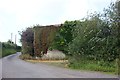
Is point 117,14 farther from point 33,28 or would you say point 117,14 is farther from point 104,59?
point 33,28

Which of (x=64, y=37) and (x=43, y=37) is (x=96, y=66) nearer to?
(x=64, y=37)

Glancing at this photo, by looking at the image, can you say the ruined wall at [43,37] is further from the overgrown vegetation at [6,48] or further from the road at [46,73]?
the road at [46,73]

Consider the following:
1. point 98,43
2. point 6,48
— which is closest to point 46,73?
point 98,43

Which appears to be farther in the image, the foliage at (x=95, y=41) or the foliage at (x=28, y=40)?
the foliage at (x=28, y=40)

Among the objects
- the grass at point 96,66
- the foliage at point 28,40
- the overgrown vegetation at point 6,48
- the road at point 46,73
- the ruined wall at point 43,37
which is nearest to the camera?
the road at point 46,73

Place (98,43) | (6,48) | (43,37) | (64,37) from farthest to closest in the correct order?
(6,48), (43,37), (64,37), (98,43)

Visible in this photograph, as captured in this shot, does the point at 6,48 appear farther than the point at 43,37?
Yes

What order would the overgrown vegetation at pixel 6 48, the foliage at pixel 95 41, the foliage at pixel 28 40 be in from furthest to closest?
A: the overgrown vegetation at pixel 6 48 < the foliage at pixel 28 40 < the foliage at pixel 95 41

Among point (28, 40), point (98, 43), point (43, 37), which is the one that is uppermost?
point (43, 37)

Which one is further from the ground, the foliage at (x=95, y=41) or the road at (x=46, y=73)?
the foliage at (x=95, y=41)

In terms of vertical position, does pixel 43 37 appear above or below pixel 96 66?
above

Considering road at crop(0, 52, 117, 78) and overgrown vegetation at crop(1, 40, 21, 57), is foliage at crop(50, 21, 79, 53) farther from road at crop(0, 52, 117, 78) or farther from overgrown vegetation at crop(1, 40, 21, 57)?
overgrown vegetation at crop(1, 40, 21, 57)

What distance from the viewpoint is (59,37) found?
3812 centimetres

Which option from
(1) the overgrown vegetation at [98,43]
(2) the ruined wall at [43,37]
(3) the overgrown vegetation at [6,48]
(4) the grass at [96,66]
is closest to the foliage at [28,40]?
(2) the ruined wall at [43,37]
